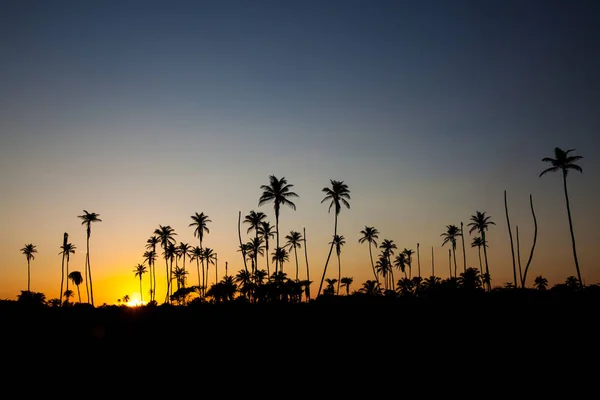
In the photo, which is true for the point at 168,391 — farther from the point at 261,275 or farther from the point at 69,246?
the point at 69,246

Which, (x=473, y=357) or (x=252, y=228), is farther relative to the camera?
(x=252, y=228)

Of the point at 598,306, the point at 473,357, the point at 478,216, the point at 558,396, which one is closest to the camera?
the point at 558,396

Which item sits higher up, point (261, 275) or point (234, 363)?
point (261, 275)

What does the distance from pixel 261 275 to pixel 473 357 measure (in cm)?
6466

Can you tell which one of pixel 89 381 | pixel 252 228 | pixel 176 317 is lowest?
pixel 89 381

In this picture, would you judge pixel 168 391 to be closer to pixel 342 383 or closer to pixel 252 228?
pixel 342 383

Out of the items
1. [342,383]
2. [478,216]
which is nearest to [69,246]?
[342,383]

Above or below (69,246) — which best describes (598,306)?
below

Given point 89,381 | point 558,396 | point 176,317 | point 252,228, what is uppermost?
point 252,228

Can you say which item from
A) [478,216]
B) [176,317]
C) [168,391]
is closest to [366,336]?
[168,391]

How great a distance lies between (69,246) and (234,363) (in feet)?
232

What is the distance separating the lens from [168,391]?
76.7 feet

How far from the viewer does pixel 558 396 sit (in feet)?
69.7

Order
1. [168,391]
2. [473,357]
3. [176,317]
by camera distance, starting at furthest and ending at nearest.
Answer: [176,317]
[473,357]
[168,391]
